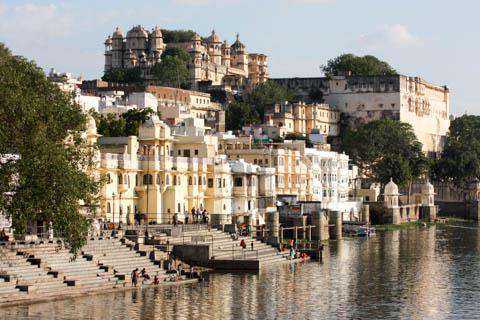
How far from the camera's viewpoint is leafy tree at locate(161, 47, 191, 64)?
194125 millimetres

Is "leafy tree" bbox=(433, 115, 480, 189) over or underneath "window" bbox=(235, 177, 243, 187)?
over

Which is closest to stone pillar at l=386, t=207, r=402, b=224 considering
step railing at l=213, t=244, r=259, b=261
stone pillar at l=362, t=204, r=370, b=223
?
stone pillar at l=362, t=204, r=370, b=223

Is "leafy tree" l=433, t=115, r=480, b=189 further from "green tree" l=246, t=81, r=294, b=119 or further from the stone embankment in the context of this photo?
the stone embankment

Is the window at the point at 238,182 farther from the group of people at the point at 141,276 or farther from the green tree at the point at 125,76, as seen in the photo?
the green tree at the point at 125,76

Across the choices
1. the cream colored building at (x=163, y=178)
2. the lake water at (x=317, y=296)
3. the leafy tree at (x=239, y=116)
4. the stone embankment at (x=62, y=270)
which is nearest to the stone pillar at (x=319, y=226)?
the cream colored building at (x=163, y=178)

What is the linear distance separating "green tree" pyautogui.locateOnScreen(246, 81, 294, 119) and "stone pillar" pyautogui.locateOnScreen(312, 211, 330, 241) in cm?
7699

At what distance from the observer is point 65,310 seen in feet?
167

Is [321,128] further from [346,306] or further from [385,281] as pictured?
[346,306]

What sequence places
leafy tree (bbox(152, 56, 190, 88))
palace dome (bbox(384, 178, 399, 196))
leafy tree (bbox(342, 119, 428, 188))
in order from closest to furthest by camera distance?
palace dome (bbox(384, 178, 399, 196)) < leafy tree (bbox(342, 119, 428, 188)) < leafy tree (bbox(152, 56, 190, 88))

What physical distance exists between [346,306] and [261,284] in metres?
7.75

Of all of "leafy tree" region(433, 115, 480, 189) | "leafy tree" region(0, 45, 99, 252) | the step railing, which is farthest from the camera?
"leafy tree" region(433, 115, 480, 189)

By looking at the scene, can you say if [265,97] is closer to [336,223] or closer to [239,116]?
[239,116]

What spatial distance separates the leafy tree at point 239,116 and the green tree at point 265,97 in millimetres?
5173

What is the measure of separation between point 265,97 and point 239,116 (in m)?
12.1
